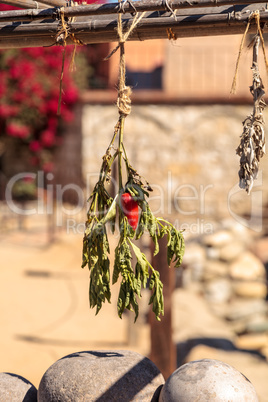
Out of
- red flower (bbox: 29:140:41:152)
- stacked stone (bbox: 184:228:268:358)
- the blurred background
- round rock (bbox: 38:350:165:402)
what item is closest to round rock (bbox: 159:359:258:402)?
round rock (bbox: 38:350:165:402)

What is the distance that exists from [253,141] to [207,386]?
102 cm

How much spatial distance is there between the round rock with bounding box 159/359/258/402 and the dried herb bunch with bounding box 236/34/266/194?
33.9 inches

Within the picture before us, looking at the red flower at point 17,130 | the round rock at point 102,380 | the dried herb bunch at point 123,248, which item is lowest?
the round rock at point 102,380

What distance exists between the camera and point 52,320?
5.92 m

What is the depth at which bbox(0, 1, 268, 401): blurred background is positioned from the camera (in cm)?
747

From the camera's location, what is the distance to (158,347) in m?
3.68

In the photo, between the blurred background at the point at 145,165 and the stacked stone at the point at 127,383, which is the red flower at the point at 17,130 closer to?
the blurred background at the point at 145,165

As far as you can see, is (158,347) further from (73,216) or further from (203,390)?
(73,216)

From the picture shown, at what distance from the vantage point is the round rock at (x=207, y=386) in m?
1.82

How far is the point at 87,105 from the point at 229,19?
9.16m

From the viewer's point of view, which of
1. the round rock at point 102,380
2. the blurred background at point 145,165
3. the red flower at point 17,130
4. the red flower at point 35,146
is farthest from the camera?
the red flower at point 35,146

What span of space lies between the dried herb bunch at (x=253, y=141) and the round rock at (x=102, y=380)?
1.03 metres

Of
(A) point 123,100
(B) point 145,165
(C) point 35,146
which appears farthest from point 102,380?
(C) point 35,146

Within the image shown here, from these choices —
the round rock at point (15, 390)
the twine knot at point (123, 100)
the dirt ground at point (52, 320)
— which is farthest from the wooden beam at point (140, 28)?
the dirt ground at point (52, 320)
